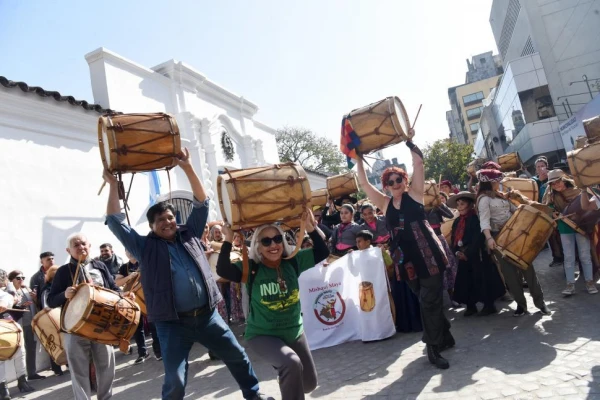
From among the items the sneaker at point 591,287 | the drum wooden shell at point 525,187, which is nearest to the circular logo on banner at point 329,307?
the sneaker at point 591,287

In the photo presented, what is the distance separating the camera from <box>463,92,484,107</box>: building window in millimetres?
78625

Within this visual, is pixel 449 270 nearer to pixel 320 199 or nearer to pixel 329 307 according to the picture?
pixel 329 307

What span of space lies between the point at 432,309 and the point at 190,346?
244 centimetres

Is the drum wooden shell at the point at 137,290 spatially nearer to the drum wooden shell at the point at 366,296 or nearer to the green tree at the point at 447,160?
the drum wooden shell at the point at 366,296

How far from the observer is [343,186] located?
36.1 ft

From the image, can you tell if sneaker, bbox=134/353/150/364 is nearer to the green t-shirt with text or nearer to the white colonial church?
the white colonial church

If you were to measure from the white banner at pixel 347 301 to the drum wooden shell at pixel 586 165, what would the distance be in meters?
2.60

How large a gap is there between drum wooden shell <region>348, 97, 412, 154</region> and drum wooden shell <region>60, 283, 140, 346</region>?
8.98 ft

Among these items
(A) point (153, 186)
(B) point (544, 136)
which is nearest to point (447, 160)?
(B) point (544, 136)

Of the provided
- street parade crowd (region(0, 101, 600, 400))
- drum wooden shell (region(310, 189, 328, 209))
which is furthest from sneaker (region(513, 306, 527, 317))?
drum wooden shell (region(310, 189, 328, 209))

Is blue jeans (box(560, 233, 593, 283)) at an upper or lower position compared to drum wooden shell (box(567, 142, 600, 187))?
lower

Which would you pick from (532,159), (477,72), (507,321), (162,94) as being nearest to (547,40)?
(532,159)

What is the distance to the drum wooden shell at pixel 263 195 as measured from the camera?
341 cm

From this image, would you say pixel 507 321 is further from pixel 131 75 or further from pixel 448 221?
pixel 131 75
